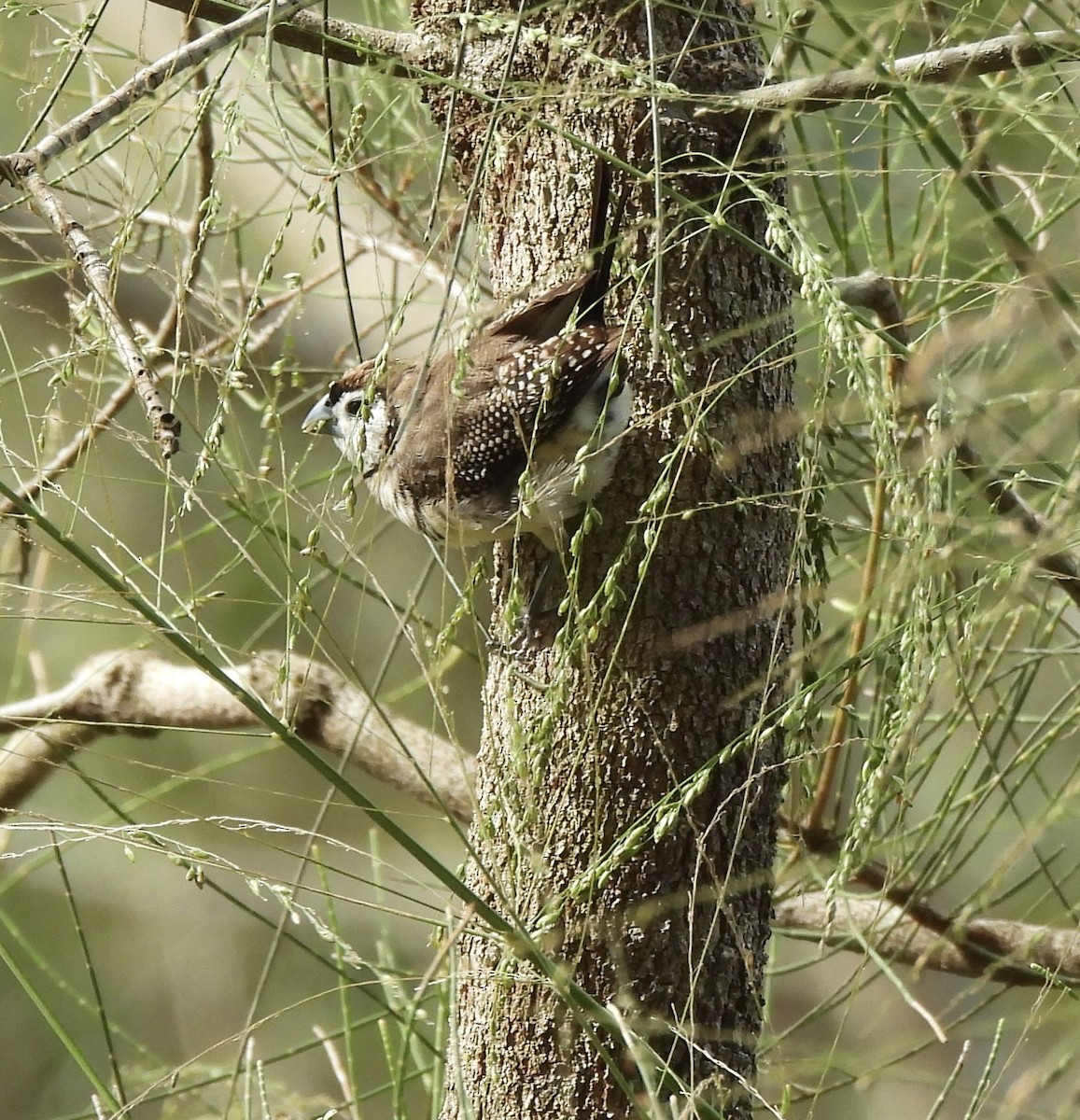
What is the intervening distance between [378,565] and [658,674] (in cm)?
382

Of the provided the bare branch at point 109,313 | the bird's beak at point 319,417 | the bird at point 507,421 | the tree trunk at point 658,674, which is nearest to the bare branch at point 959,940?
the tree trunk at point 658,674

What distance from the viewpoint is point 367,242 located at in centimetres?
322

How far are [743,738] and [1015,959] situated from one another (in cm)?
87

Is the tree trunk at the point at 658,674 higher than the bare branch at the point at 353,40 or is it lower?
lower

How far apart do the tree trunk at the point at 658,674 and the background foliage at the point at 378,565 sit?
12 centimetres

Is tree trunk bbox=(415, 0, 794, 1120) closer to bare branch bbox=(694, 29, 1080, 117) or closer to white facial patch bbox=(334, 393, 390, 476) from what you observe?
bare branch bbox=(694, 29, 1080, 117)

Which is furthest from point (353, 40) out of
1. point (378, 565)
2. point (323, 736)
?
point (378, 565)

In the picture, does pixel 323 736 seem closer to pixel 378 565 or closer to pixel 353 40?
pixel 353 40

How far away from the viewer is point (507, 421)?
7.91 ft

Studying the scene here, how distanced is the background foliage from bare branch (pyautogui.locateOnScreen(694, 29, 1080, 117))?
0.13 ft

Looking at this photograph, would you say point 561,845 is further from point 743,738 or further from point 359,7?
point 359,7

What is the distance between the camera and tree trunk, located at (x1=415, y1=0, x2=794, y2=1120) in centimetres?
189

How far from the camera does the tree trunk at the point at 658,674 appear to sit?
1892 millimetres

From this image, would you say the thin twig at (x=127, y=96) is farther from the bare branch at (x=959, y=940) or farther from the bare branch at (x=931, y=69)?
the bare branch at (x=959, y=940)
